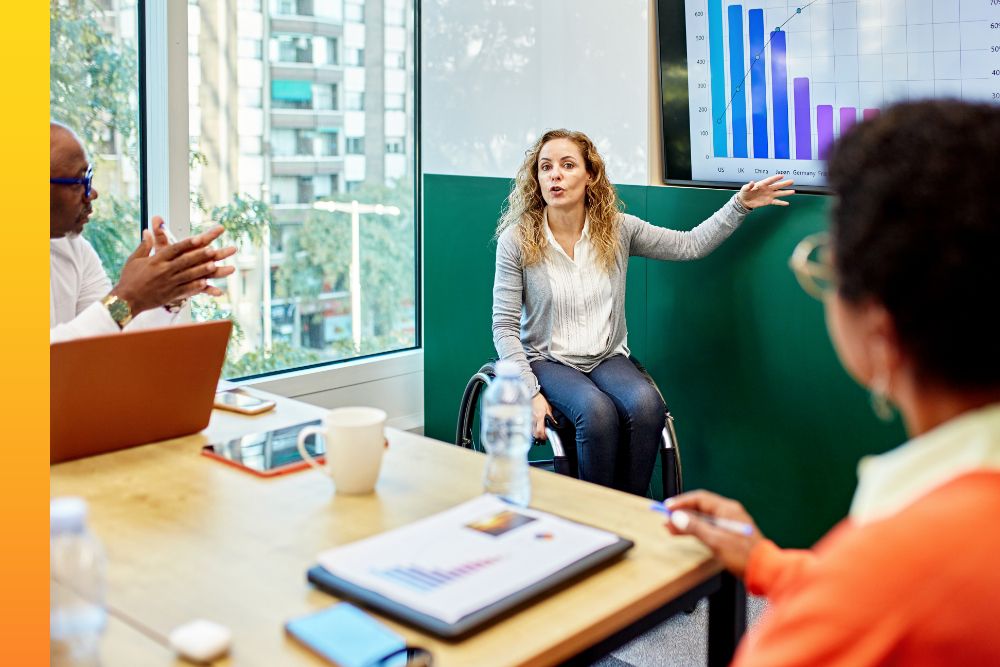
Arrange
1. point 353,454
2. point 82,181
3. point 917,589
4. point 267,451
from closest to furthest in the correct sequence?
point 917,589, point 353,454, point 267,451, point 82,181

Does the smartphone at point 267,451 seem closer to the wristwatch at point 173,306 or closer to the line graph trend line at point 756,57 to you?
the wristwatch at point 173,306

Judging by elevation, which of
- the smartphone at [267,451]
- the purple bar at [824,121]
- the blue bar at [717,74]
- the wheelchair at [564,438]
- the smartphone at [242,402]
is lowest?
the wheelchair at [564,438]

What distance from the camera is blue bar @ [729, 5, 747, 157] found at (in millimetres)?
3152

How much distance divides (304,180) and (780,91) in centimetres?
189

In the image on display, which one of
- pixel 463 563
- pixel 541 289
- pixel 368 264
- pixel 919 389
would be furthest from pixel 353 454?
pixel 368 264

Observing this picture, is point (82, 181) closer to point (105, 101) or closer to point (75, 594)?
point (105, 101)

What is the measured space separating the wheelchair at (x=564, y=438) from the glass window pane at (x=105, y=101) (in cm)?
127

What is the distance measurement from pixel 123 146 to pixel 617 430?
1.87 m

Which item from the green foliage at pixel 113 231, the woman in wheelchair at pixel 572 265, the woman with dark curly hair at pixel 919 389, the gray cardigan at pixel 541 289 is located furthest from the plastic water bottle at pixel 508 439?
the green foliage at pixel 113 231

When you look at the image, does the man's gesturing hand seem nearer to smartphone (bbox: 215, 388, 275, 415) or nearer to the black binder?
smartphone (bbox: 215, 388, 275, 415)

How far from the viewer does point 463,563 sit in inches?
52.1

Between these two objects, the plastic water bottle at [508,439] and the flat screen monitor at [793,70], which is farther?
the flat screen monitor at [793,70]

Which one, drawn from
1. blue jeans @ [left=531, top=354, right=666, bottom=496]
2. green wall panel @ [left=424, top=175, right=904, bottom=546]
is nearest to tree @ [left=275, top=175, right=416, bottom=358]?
green wall panel @ [left=424, top=175, right=904, bottom=546]

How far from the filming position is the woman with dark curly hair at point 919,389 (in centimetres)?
74
